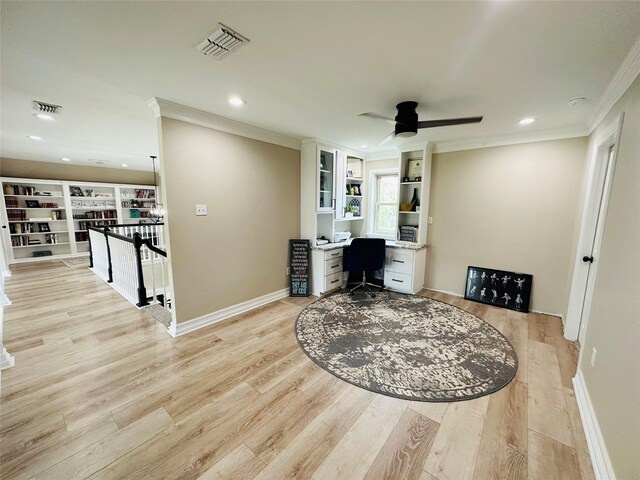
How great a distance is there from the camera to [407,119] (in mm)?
2338

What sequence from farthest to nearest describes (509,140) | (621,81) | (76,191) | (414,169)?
(76,191) → (414,169) → (509,140) → (621,81)

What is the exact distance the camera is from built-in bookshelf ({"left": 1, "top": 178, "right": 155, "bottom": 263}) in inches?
224

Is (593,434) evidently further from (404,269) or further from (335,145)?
(335,145)

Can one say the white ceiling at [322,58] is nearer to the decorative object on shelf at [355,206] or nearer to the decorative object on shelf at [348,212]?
the decorative object on shelf at [348,212]

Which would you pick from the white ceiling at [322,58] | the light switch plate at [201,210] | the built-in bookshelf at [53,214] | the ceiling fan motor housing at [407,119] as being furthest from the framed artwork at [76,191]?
the ceiling fan motor housing at [407,119]

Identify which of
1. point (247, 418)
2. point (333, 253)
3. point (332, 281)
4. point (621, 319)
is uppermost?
point (621, 319)

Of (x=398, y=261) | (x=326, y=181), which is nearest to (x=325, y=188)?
(x=326, y=181)

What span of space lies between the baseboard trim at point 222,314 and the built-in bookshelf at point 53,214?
5.64 m

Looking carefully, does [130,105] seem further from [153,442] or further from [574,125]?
[574,125]

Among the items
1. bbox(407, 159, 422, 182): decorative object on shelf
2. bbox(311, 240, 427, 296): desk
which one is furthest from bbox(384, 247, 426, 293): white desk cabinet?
bbox(407, 159, 422, 182): decorative object on shelf

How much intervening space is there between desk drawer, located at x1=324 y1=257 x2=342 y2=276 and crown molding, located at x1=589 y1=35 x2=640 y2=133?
3.30 meters

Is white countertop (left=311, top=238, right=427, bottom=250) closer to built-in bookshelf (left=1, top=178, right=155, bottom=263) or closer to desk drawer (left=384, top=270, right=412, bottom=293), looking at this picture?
desk drawer (left=384, top=270, right=412, bottom=293)

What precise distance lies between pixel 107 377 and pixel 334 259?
2.95 meters

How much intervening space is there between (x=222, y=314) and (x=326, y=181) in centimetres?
251
